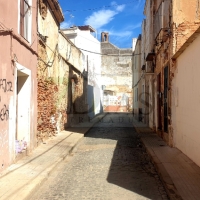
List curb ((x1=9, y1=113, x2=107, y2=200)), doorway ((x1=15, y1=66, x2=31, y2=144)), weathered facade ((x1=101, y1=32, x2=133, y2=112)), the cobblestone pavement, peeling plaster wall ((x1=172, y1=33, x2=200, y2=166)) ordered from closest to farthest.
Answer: curb ((x1=9, y1=113, x2=107, y2=200)) → the cobblestone pavement → peeling plaster wall ((x1=172, y1=33, x2=200, y2=166)) → doorway ((x1=15, y1=66, x2=31, y2=144)) → weathered facade ((x1=101, y1=32, x2=133, y2=112))

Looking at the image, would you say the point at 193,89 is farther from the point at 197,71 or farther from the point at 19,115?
the point at 19,115

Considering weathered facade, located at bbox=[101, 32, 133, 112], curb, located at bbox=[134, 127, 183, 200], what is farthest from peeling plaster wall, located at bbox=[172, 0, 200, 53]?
weathered facade, located at bbox=[101, 32, 133, 112]

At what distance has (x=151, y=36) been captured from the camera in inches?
594

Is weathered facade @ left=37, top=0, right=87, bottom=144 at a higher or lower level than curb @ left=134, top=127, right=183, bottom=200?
higher

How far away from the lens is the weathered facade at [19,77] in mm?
5734

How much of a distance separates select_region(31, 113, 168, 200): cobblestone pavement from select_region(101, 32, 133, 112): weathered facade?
1226 inches

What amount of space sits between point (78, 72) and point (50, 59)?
24.8 ft

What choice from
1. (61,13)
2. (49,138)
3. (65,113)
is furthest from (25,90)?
(65,113)

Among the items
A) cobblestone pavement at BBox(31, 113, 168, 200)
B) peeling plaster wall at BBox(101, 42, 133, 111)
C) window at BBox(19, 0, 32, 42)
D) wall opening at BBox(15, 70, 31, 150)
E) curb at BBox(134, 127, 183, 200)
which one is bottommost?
cobblestone pavement at BBox(31, 113, 168, 200)

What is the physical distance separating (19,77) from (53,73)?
3.90m

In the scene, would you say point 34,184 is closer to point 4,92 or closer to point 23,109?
point 4,92

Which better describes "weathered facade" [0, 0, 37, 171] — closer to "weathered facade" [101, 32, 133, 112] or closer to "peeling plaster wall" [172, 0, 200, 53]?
"peeling plaster wall" [172, 0, 200, 53]

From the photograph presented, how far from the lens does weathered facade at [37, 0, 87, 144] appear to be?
9.67 meters

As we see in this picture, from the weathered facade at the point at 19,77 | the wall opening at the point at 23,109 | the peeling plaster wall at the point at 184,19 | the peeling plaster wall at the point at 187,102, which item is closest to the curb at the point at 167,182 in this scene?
the peeling plaster wall at the point at 187,102
